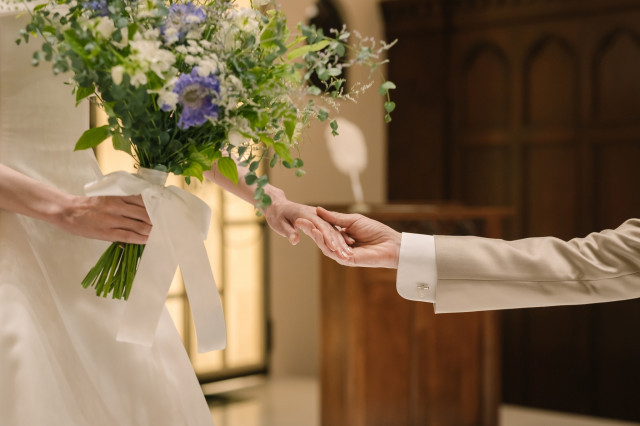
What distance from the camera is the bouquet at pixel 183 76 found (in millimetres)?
1291

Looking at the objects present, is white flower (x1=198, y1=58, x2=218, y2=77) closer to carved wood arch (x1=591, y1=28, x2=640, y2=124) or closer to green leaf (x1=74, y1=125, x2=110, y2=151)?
green leaf (x1=74, y1=125, x2=110, y2=151)

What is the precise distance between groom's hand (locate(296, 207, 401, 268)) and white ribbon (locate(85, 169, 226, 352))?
0.25 metres

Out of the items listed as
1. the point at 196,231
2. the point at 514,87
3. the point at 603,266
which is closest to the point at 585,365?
the point at 514,87

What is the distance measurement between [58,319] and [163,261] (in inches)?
10.8

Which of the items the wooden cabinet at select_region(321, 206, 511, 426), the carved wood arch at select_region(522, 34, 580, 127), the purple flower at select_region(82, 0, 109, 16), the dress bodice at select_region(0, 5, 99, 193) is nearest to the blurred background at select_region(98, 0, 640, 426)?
the carved wood arch at select_region(522, 34, 580, 127)

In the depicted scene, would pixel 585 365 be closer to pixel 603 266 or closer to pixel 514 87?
pixel 514 87

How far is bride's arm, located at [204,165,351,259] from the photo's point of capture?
1.65m

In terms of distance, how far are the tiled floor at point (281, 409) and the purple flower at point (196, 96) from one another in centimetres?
383

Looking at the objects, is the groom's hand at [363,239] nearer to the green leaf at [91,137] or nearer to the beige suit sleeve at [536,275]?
the beige suit sleeve at [536,275]

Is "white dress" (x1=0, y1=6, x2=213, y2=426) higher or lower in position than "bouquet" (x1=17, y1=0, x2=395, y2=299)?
lower

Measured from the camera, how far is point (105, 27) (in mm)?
1287

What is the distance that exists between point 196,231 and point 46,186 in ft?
1.00

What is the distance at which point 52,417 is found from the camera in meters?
1.46

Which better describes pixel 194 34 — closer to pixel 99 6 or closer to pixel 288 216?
pixel 99 6
